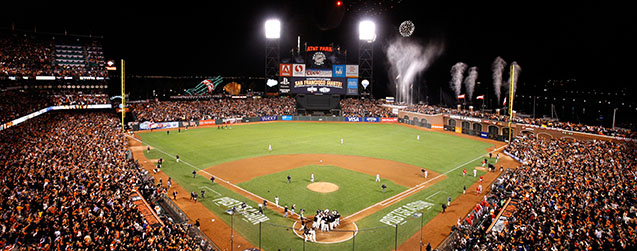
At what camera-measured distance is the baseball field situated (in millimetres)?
22359

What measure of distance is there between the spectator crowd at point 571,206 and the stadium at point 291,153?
0.11 metres

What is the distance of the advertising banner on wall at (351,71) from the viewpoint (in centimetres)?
7688

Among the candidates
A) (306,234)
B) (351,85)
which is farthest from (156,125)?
(306,234)

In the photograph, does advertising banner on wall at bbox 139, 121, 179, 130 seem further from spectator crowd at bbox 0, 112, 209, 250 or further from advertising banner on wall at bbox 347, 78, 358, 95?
advertising banner on wall at bbox 347, 78, 358, 95

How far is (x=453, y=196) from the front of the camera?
1148 inches

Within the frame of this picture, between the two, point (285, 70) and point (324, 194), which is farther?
point (285, 70)

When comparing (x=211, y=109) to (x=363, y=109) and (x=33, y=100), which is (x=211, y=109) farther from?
(x=363, y=109)

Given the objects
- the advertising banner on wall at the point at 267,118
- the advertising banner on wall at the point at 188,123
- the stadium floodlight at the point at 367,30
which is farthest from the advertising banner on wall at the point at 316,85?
the advertising banner on wall at the point at 188,123

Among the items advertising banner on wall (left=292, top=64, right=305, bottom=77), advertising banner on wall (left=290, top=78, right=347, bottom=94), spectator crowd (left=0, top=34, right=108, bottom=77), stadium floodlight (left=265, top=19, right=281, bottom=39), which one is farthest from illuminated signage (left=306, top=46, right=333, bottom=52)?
spectator crowd (left=0, top=34, right=108, bottom=77)

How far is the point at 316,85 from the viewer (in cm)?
7675

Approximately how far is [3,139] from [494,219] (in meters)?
37.3

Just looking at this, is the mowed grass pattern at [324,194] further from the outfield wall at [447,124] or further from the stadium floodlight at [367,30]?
the stadium floodlight at [367,30]

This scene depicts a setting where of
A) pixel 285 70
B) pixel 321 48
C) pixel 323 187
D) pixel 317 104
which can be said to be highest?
pixel 321 48

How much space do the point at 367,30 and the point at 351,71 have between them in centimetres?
939
